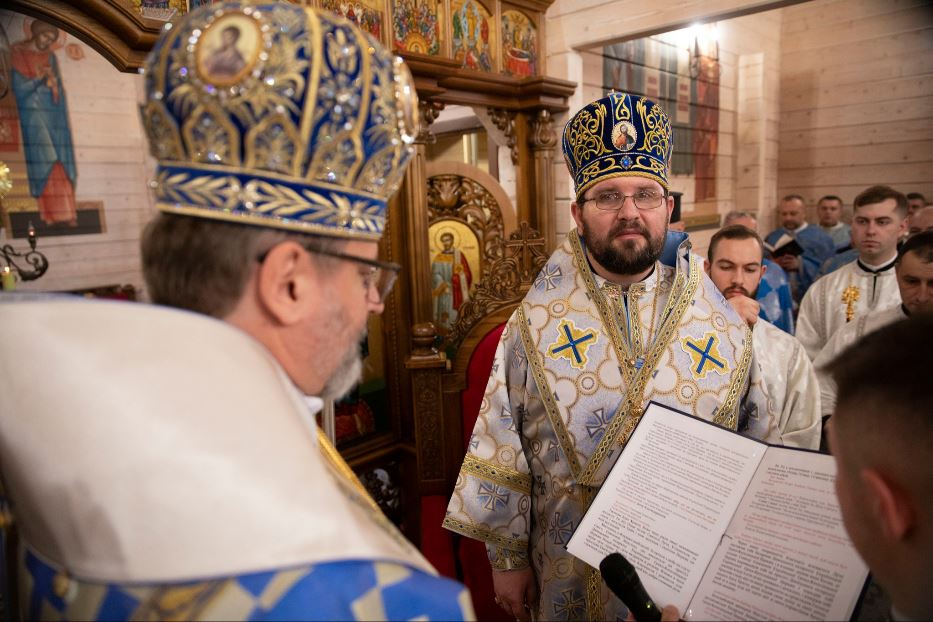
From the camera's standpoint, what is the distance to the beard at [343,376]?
898 millimetres

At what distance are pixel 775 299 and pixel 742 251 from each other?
120 centimetres

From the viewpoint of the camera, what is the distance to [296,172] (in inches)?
30.7

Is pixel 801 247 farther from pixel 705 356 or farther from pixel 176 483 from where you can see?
pixel 176 483

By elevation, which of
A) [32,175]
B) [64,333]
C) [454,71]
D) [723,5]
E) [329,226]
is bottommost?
[64,333]

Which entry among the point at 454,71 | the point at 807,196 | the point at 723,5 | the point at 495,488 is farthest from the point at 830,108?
the point at 495,488

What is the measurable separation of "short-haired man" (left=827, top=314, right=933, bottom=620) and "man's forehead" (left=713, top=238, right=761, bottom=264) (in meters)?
2.32

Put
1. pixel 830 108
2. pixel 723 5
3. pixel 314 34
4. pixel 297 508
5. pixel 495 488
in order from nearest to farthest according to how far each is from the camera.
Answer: pixel 297 508
pixel 314 34
pixel 495 488
pixel 723 5
pixel 830 108

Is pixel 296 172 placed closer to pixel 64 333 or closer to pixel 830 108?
pixel 64 333

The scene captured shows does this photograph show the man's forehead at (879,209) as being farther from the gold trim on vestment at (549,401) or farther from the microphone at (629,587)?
the microphone at (629,587)

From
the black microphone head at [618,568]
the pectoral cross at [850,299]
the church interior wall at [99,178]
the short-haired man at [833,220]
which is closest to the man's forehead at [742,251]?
the pectoral cross at [850,299]

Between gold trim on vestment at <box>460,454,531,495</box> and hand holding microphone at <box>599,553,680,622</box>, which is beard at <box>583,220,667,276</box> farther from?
hand holding microphone at <box>599,553,680,622</box>

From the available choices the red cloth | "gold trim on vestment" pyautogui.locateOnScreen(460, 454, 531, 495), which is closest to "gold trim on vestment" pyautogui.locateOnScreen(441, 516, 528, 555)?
"gold trim on vestment" pyautogui.locateOnScreen(460, 454, 531, 495)

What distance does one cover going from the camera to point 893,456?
0.74 m

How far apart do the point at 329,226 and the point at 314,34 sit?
25cm
